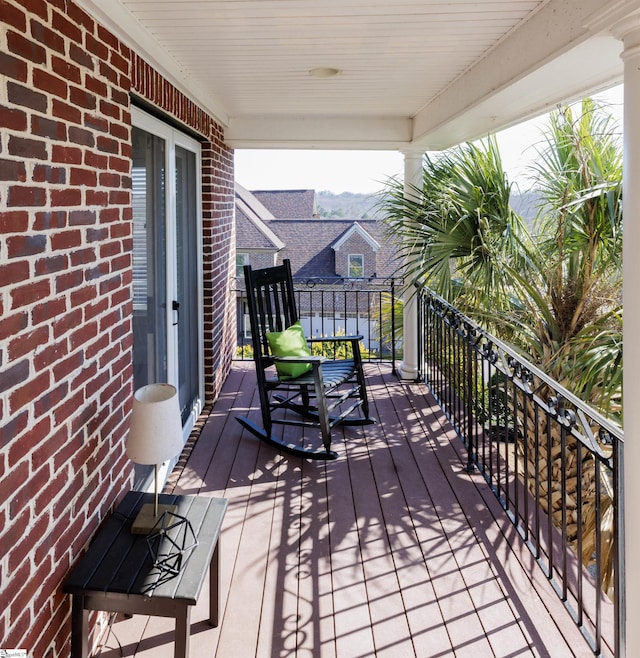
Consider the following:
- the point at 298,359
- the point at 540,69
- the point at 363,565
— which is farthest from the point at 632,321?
the point at 298,359

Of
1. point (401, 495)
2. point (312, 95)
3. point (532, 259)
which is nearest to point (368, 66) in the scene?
point (312, 95)

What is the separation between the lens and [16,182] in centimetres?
166

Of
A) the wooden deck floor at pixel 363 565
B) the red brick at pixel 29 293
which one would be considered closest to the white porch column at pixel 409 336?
the wooden deck floor at pixel 363 565

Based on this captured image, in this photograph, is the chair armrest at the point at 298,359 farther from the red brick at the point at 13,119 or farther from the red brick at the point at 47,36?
the red brick at the point at 13,119

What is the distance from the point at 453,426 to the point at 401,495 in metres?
1.22

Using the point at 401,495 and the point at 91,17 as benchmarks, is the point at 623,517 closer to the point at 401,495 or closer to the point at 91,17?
the point at 401,495

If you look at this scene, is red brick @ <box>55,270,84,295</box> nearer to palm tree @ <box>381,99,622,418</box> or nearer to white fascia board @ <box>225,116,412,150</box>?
palm tree @ <box>381,99,622,418</box>

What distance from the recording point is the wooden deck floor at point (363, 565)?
226 cm

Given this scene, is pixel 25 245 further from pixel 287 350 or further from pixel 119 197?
pixel 287 350

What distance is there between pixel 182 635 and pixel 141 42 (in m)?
2.32

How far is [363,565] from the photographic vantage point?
2762 mm

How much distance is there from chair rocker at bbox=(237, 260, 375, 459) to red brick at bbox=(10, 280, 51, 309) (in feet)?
7.44

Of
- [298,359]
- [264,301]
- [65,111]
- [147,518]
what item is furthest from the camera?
[264,301]

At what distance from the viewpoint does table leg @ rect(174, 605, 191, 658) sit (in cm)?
186
